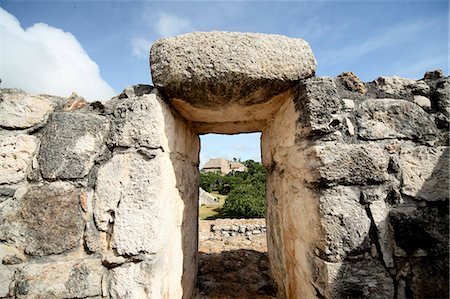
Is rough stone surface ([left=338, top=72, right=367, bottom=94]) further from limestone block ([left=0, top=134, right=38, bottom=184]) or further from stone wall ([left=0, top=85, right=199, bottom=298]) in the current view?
limestone block ([left=0, top=134, right=38, bottom=184])

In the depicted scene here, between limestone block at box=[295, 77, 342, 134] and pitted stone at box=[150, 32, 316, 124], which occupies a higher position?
pitted stone at box=[150, 32, 316, 124]

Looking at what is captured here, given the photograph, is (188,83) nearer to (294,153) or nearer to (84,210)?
(294,153)

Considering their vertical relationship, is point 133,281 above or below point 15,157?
below

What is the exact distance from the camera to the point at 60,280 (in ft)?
3.95

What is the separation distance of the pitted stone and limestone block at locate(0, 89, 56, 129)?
685 mm

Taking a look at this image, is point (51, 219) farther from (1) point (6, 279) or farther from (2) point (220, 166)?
(2) point (220, 166)

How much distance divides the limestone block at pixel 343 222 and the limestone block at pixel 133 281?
35.6 inches

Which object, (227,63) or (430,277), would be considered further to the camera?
(227,63)

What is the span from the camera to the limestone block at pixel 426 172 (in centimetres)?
126

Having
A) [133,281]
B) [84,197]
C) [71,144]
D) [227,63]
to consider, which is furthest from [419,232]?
[71,144]

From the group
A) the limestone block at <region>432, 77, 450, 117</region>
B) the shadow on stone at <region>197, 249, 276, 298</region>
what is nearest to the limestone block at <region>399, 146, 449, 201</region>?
the limestone block at <region>432, 77, 450, 117</region>

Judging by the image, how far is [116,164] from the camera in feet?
4.26

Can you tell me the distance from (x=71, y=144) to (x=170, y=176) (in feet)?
1.88

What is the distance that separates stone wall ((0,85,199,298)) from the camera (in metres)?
1.22
